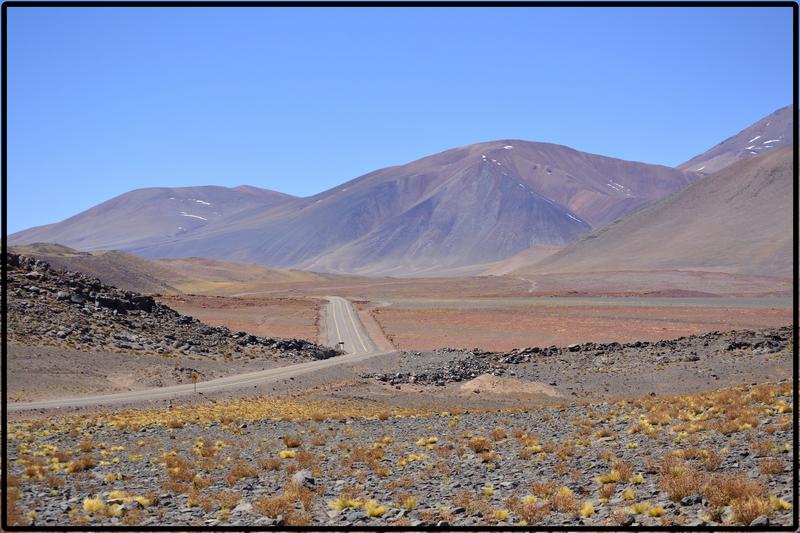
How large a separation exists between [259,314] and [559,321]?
38648 millimetres

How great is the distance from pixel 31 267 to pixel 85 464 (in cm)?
4204

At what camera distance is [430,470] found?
13.7 meters

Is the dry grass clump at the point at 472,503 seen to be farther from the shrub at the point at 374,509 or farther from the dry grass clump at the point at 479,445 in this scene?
the dry grass clump at the point at 479,445

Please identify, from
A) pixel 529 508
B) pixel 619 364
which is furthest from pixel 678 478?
pixel 619 364

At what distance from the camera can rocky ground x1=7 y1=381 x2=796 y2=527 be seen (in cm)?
994

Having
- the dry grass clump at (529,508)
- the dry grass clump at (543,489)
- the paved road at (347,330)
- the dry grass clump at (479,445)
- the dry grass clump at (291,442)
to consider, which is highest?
the dry grass clump at (529,508)

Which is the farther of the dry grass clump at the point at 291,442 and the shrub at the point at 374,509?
the dry grass clump at the point at 291,442

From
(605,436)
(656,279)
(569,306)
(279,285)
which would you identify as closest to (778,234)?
(656,279)

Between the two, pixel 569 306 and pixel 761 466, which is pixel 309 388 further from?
pixel 569 306

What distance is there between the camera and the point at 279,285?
187375mm

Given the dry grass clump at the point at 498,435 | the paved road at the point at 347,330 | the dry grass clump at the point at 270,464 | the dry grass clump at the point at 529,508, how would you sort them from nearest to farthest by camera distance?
the dry grass clump at the point at 529,508 < the dry grass clump at the point at 270,464 < the dry grass clump at the point at 498,435 < the paved road at the point at 347,330

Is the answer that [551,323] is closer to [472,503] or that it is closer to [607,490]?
[607,490]

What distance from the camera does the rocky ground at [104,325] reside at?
42500mm

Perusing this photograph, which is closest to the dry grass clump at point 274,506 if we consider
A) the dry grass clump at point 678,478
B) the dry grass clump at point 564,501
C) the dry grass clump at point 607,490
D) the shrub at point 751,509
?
the dry grass clump at point 564,501
